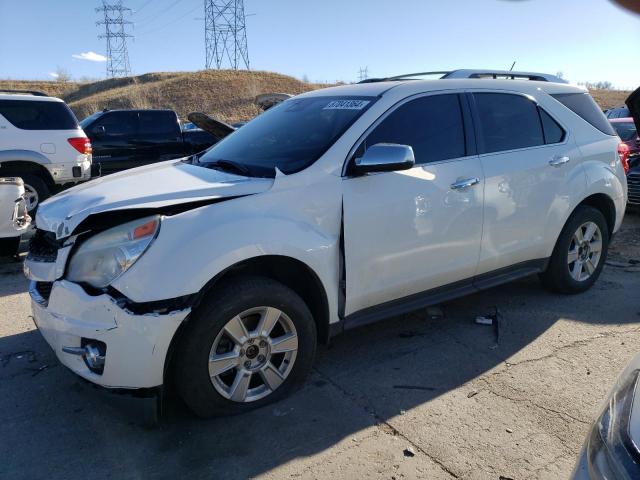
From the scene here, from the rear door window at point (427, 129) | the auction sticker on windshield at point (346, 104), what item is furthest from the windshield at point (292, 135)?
the rear door window at point (427, 129)

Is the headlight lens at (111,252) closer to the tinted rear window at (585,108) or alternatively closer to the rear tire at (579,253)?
the rear tire at (579,253)

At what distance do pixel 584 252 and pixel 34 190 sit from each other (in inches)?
308

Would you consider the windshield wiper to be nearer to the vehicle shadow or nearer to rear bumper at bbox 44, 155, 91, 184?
the vehicle shadow

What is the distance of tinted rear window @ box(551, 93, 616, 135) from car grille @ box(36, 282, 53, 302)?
4135 mm

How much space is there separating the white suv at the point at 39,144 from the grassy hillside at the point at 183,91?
40608 mm

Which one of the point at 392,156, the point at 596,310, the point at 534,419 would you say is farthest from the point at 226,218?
the point at 596,310

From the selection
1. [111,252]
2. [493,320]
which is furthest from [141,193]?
[493,320]

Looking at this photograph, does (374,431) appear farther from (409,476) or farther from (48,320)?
(48,320)

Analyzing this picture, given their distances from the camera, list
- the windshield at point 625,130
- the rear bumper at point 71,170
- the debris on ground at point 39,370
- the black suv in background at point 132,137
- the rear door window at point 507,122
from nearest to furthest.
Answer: the debris on ground at point 39,370
the rear door window at point 507,122
the rear bumper at point 71,170
the windshield at point 625,130
the black suv in background at point 132,137

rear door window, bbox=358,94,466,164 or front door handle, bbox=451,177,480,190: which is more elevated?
rear door window, bbox=358,94,466,164

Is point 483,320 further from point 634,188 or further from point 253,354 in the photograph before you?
point 634,188

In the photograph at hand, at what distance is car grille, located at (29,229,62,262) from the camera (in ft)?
9.78

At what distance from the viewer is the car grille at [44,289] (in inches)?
116

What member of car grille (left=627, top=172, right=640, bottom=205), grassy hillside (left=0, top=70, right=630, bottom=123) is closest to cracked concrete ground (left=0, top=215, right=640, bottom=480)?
car grille (left=627, top=172, right=640, bottom=205)
